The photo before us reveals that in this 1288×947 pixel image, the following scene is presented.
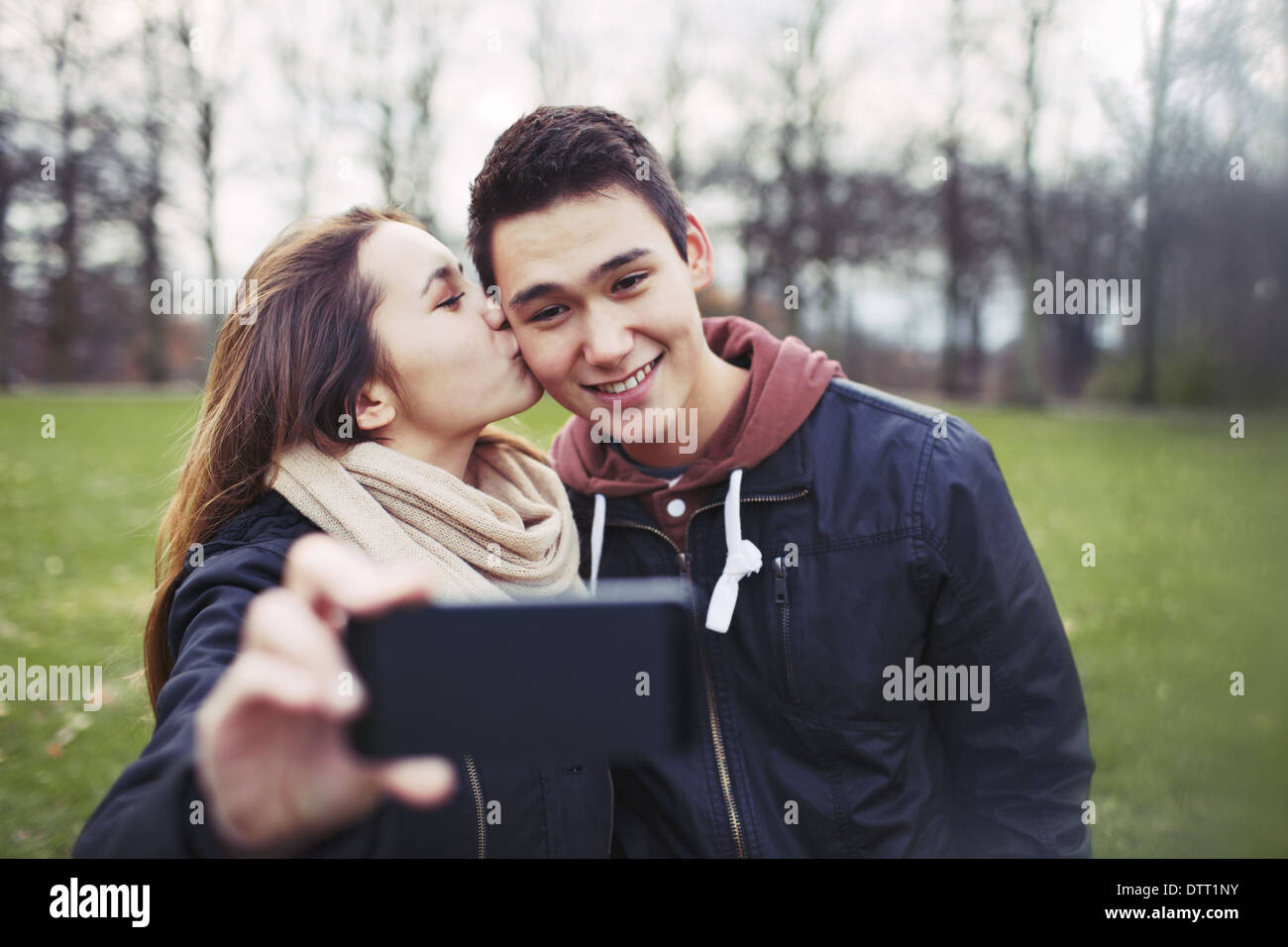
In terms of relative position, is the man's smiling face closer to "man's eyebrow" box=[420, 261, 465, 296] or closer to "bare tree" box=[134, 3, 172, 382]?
"man's eyebrow" box=[420, 261, 465, 296]

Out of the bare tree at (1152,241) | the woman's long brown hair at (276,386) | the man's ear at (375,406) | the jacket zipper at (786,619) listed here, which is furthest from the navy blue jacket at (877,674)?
the bare tree at (1152,241)

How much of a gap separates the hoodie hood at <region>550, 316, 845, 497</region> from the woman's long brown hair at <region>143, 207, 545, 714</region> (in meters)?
0.68

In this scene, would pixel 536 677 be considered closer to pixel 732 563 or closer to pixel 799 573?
pixel 732 563

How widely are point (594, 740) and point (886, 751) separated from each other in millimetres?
1210

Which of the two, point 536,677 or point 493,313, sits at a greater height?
point 493,313

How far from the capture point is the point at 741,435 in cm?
231

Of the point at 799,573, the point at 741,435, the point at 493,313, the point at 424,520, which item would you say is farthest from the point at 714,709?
the point at 493,313

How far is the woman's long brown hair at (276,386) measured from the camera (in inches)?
84.6

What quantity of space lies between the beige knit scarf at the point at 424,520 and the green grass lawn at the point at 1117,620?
0.97m

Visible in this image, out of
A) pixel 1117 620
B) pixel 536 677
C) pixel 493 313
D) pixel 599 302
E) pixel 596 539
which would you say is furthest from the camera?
pixel 1117 620

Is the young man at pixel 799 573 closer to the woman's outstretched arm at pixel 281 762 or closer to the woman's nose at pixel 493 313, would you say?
the woman's nose at pixel 493 313

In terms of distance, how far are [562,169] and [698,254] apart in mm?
574
